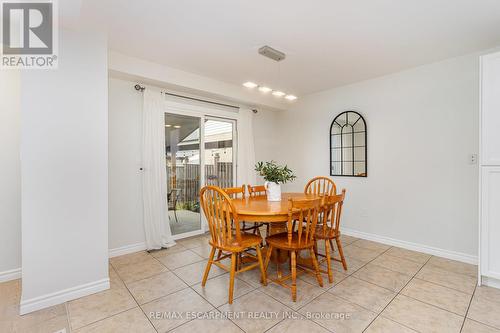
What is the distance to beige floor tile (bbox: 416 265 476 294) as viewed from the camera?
231 cm

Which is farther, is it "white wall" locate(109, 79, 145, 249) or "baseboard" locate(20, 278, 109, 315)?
"white wall" locate(109, 79, 145, 249)

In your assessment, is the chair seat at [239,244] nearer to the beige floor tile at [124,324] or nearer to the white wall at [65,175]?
the beige floor tile at [124,324]

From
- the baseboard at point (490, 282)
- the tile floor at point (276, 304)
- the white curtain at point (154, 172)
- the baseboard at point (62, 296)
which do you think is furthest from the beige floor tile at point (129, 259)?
the baseboard at point (490, 282)

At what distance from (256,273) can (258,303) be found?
566 mm

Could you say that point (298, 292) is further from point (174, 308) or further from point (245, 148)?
point (245, 148)

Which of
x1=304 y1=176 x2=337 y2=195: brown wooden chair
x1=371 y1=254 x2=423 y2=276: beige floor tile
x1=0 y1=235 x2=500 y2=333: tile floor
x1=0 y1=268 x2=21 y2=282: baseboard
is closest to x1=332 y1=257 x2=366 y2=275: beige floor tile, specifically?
x1=0 y1=235 x2=500 y2=333: tile floor

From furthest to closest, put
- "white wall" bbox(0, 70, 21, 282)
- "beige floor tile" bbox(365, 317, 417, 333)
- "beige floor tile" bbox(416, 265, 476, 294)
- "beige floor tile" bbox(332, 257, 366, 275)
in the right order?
"beige floor tile" bbox(332, 257, 366, 275)
"white wall" bbox(0, 70, 21, 282)
"beige floor tile" bbox(416, 265, 476, 294)
"beige floor tile" bbox(365, 317, 417, 333)

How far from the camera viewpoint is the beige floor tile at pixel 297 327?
1.71 m

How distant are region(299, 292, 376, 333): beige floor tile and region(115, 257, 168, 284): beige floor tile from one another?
1686 millimetres

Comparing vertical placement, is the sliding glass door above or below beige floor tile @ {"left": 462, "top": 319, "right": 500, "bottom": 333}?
above

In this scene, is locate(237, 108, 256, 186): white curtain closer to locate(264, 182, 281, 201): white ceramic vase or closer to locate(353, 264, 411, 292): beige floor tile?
locate(264, 182, 281, 201): white ceramic vase

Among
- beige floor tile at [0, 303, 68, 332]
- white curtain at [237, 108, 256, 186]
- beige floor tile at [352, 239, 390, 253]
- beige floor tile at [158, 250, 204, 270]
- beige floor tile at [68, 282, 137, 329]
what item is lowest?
beige floor tile at [0, 303, 68, 332]

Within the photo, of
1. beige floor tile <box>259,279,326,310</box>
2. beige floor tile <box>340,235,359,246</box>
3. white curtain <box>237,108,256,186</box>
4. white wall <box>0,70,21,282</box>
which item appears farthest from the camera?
white curtain <box>237,108,256,186</box>

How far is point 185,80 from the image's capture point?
346 centimetres
